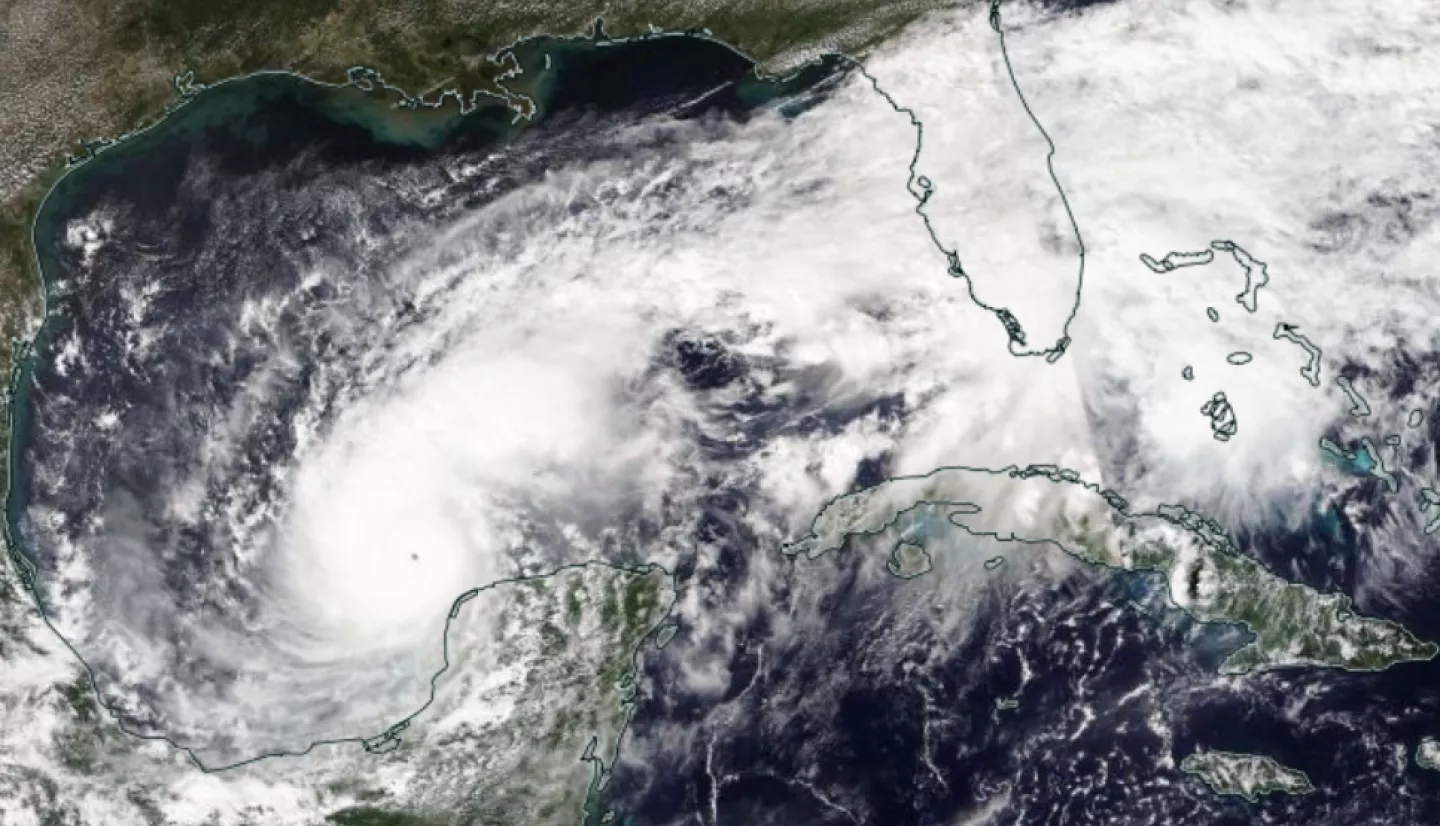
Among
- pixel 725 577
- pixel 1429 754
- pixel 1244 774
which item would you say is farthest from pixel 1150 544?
pixel 725 577

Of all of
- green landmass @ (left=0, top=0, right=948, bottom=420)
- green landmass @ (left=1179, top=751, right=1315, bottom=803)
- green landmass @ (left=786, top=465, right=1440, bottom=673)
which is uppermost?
green landmass @ (left=0, top=0, right=948, bottom=420)

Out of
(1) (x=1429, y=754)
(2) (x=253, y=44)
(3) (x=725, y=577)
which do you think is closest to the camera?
→ (2) (x=253, y=44)

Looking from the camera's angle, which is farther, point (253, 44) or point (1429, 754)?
point (1429, 754)

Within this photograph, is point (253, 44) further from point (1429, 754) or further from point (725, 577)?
point (1429, 754)

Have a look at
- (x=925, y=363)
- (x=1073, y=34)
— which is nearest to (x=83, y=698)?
(x=925, y=363)

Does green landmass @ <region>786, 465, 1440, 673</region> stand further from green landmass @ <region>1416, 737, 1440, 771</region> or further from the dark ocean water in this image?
green landmass @ <region>1416, 737, 1440, 771</region>

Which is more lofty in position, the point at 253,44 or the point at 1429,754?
the point at 253,44

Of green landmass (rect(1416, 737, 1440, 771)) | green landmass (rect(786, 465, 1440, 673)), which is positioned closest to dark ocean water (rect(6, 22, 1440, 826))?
green landmass (rect(1416, 737, 1440, 771))

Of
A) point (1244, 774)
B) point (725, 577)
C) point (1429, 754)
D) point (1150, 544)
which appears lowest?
point (1429, 754)

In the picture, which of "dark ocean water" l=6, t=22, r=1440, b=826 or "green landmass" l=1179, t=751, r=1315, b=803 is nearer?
"dark ocean water" l=6, t=22, r=1440, b=826
